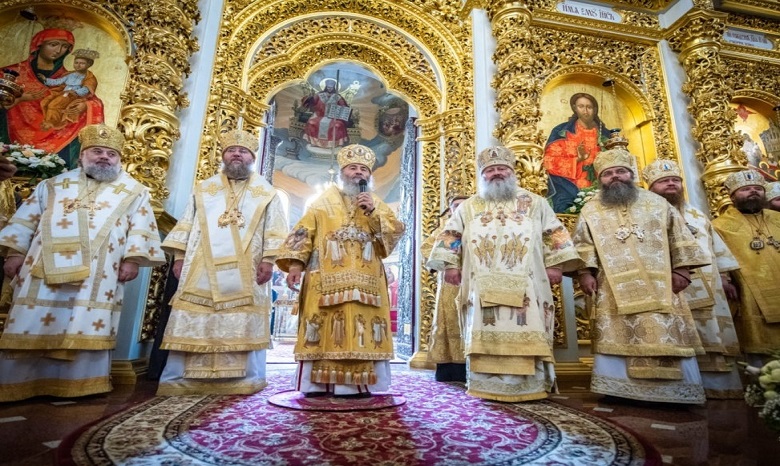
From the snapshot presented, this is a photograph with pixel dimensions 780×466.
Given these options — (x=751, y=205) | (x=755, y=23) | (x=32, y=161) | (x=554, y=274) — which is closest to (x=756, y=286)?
(x=751, y=205)

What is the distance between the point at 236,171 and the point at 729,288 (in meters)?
4.95

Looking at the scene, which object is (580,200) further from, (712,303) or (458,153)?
(712,303)

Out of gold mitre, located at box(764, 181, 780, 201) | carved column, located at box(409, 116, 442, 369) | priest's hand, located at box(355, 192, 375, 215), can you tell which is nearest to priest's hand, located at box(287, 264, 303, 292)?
priest's hand, located at box(355, 192, 375, 215)

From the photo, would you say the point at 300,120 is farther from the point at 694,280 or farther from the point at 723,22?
the point at 694,280

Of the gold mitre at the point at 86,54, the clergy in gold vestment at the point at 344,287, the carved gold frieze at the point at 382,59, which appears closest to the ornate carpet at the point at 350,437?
the clergy in gold vestment at the point at 344,287

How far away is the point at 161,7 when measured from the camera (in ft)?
16.1

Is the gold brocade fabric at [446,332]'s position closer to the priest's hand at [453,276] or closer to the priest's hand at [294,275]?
the priest's hand at [453,276]

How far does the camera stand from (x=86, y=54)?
5172mm

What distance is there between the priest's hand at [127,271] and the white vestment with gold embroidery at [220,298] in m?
0.30

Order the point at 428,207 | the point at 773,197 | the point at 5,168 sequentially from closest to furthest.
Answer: the point at 5,168, the point at 773,197, the point at 428,207

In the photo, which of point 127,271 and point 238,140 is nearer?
point 127,271

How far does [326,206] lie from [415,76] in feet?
12.2

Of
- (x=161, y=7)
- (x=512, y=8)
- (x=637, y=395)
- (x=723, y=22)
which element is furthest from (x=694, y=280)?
(x=161, y=7)

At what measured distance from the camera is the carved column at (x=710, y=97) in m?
5.84
